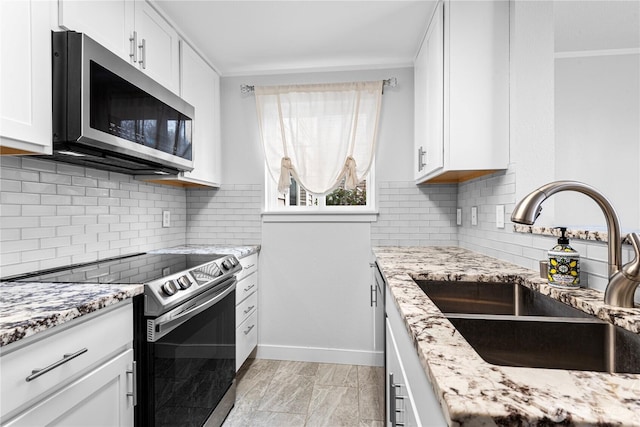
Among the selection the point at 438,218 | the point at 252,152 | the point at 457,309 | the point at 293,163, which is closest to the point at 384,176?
the point at 438,218

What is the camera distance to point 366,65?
2637mm

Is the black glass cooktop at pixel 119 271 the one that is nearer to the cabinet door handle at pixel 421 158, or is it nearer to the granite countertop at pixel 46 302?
the granite countertop at pixel 46 302

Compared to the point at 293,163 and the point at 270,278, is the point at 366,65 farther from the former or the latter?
the point at 270,278

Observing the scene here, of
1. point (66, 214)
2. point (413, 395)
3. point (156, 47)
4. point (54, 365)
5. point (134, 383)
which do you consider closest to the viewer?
point (413, 395)

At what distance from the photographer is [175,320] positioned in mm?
1354

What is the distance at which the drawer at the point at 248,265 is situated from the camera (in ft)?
7.64

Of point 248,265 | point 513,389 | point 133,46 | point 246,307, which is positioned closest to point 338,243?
point 248,265

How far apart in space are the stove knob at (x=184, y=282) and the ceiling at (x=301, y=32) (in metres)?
1.54

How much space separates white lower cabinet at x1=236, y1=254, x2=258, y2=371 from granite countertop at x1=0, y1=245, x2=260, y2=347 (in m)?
1.12

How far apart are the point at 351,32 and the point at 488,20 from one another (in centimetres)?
83

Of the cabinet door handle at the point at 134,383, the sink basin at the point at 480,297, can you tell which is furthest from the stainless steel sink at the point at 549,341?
the cabinet door handle at the point at 134,383

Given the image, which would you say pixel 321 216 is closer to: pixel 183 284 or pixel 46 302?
pixel 183 284

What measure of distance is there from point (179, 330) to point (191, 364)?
218mm

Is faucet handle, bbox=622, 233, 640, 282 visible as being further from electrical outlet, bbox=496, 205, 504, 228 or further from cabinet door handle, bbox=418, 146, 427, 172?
cabinet door handle, bbox=418, 146, 427, 172
